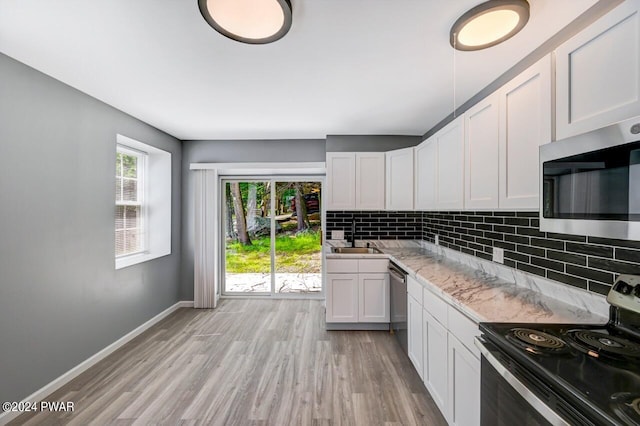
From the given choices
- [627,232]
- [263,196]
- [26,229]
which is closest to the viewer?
[627,232]

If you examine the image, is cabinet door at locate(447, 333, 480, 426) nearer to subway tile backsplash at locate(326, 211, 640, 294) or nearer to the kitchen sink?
subway tile backsplash at locate(326, 211, 640, 294)

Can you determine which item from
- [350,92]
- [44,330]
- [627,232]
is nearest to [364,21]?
[350,92]

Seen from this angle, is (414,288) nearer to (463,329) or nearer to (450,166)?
(463,329)

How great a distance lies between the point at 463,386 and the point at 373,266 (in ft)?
5.50

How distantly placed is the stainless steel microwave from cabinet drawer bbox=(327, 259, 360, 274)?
6.79ft

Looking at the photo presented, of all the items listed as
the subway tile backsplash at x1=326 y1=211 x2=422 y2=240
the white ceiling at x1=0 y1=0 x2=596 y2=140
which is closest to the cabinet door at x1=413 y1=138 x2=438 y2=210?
the white ceiling at x1=0 y1=0 x2=596 y2=140

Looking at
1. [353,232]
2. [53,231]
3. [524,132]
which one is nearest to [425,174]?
[353,232]

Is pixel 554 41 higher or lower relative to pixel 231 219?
higher

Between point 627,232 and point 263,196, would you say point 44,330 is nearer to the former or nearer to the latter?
point 263,196

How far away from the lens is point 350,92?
2.39 metres

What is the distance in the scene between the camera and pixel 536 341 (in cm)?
101

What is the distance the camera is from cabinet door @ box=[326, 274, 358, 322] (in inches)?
123

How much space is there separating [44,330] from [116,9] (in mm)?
2309

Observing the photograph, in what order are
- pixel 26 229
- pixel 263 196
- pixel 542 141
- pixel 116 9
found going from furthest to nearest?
pixel 263 196
pixel 26 229
pixel 116 9
pixel 542 141
